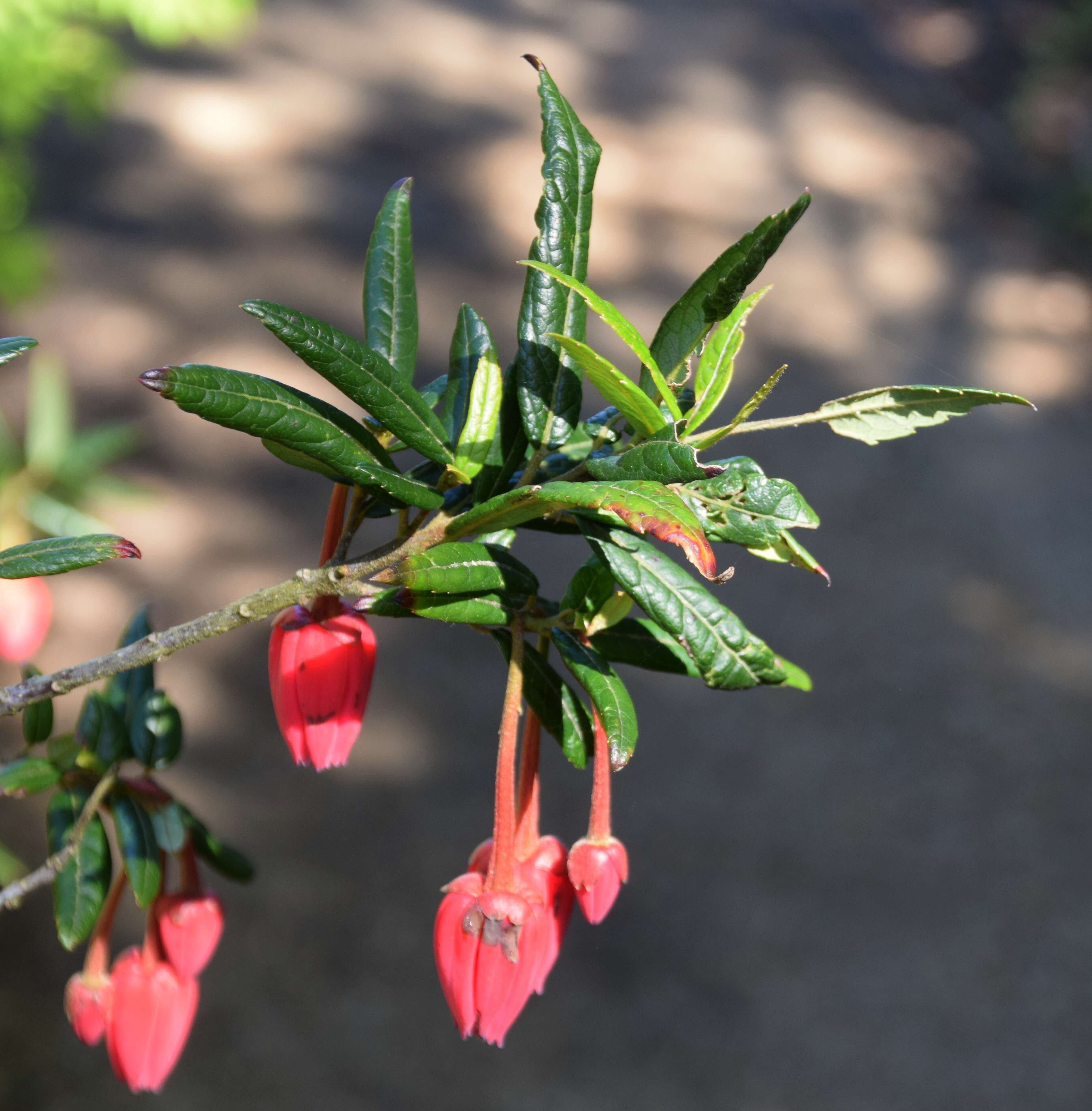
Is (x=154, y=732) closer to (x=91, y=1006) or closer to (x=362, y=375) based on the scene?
(x=91, y=1006)

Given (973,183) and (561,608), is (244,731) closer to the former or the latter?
(561,608)

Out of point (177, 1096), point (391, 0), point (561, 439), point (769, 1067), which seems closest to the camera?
point (561, 439)

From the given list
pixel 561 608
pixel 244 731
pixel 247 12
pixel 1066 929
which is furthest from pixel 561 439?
pixel 1066 929

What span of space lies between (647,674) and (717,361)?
2366 millimetres

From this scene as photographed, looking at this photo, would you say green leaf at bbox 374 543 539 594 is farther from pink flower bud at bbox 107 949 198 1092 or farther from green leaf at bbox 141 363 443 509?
pink flower bud at bbox 107 949 198 1092

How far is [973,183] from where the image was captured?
4.39 meters

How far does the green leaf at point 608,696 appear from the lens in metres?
0.54

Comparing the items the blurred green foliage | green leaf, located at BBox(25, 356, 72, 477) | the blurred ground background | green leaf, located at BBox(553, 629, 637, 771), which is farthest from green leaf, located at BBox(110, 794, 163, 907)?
the blurred ground background

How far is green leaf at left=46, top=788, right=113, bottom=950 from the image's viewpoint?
70cm

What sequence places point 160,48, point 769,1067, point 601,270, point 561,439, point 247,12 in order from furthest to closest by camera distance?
point 160,48, point 601,270, point 769,1067, point 247,12, point 561,439

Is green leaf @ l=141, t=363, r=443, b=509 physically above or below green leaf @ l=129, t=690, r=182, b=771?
above

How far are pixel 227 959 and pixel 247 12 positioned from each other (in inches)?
71.1

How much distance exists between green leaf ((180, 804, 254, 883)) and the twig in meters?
0.06

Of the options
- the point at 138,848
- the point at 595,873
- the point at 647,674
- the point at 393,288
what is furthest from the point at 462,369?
the point at 647,674
